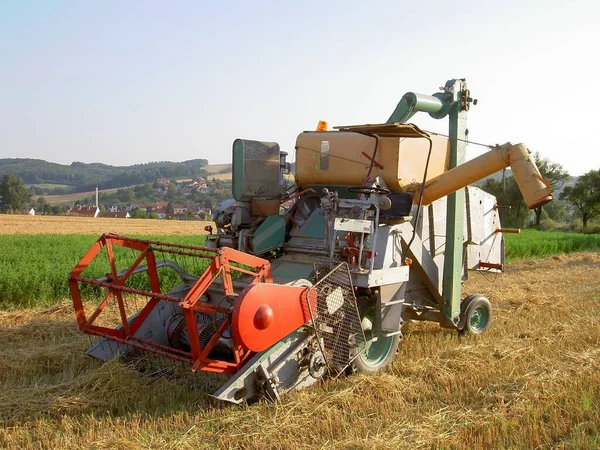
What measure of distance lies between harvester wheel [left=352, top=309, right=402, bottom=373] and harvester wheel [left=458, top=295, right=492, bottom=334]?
1.52 meters

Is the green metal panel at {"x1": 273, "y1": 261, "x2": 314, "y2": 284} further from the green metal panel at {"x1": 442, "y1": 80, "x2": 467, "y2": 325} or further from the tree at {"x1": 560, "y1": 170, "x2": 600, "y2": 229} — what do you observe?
the tree at {"x1": 560, "y1": 170, "x2": 600, "y2": 229}

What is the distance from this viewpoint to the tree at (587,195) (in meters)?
42.4

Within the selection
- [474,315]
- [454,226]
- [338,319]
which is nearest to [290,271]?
[338,319]

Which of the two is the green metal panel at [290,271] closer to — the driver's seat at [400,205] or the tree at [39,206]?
the driver's seat at [400,205]

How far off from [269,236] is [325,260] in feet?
3.47

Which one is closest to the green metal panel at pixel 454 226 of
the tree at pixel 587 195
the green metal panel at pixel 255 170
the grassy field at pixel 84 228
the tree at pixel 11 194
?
the green metal panel at pixel 255 170

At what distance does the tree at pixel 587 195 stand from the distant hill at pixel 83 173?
58.5 meters

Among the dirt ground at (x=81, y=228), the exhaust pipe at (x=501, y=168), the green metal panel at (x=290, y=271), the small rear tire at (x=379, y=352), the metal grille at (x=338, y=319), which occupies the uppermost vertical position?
the exhaust pipe at (x=501, y=168)

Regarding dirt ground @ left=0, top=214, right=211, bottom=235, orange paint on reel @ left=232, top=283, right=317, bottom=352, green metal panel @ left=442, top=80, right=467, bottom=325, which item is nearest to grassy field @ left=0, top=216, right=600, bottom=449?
green metal panel @ left=442, top=80, right=467, bottom=325

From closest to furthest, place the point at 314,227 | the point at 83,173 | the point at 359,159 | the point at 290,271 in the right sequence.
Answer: the point at 290,271
the point at 359,159
the point at 314,227
the point at 83,173

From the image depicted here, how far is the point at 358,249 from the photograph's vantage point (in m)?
5.62

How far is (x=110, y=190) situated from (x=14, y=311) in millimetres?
84341

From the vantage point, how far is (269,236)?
685cm

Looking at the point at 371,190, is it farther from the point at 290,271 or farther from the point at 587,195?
the point at 587,195
